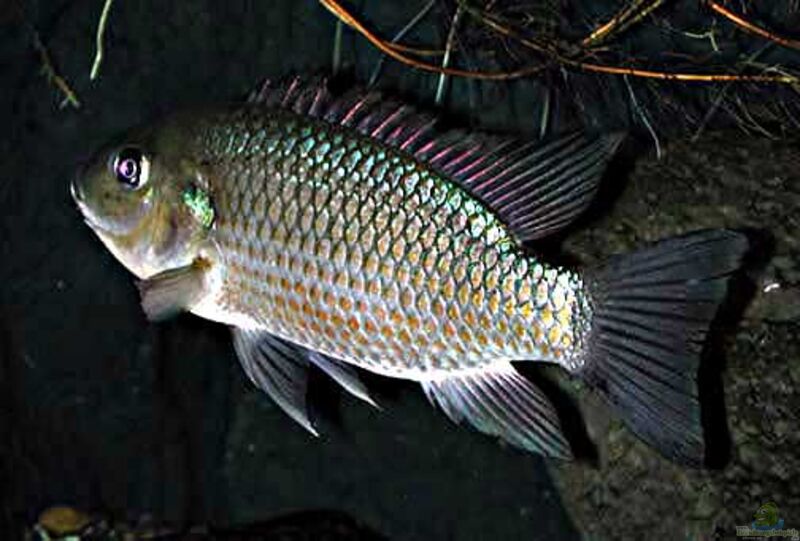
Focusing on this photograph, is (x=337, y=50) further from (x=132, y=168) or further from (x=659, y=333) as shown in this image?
(x=659, y=333)

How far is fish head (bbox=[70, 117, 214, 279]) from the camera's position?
6.86 ft

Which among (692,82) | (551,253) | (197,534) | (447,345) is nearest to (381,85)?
(551,253)

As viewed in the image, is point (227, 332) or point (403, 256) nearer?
point (403, 256)

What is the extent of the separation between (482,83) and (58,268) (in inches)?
56.0

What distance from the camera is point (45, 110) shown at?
2844 millimetres

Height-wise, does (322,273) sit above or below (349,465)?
above

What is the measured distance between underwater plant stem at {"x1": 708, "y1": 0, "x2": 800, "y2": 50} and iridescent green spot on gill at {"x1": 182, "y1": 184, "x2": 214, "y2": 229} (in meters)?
1.65

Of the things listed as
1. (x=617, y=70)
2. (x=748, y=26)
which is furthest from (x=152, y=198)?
(x=748, y=26)

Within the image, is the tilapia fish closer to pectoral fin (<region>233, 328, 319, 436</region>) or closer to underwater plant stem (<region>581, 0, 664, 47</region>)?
pectoral fin (<region>233, 328, 319, 436</region>)

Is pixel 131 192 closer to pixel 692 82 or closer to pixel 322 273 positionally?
pixel 322 273

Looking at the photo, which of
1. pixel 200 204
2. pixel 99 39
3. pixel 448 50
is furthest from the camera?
pixel 448 50

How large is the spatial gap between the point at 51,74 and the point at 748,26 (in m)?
2.04

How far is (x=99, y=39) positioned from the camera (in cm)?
269

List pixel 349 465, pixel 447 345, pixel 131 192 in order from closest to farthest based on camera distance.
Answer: pixel 447 345 < pixel 131 192 < pixel 349 465
